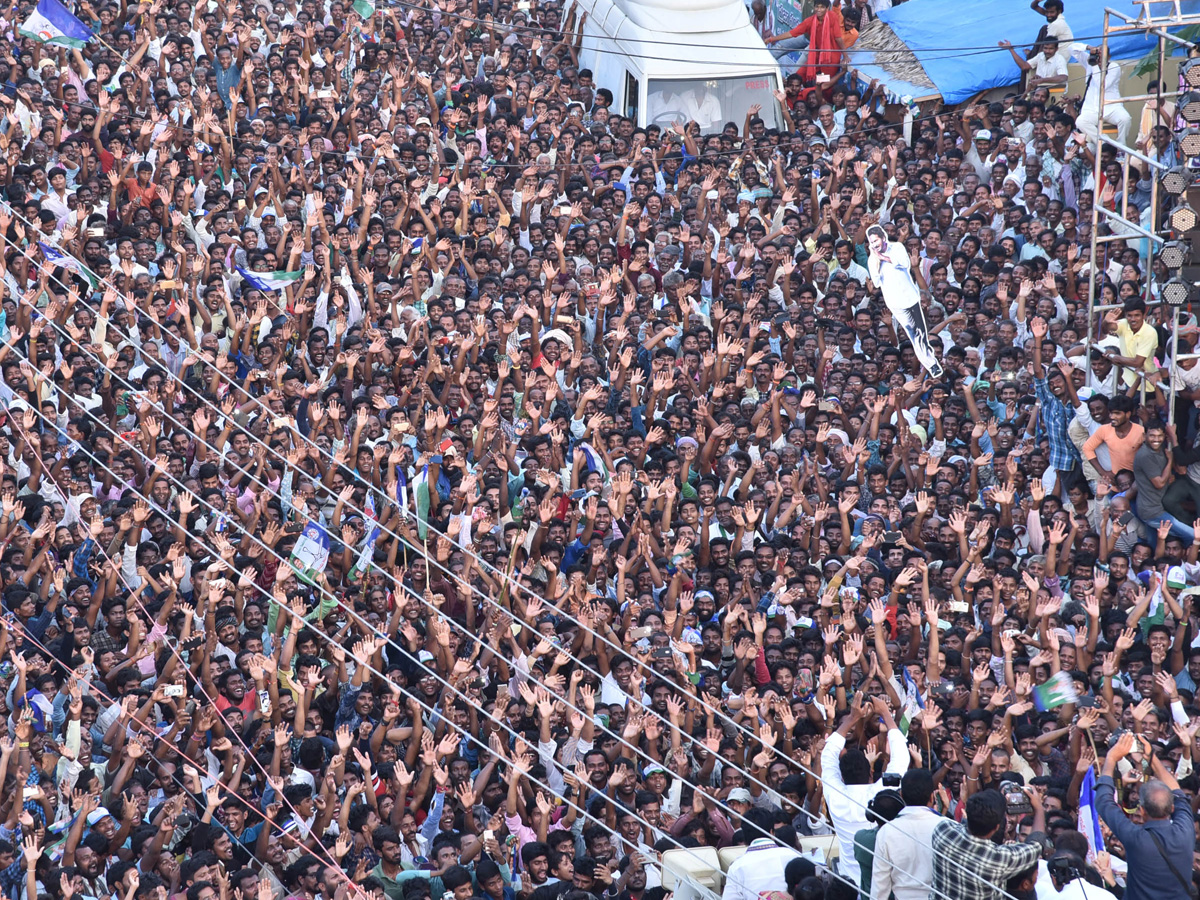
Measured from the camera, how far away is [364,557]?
11.4 metres

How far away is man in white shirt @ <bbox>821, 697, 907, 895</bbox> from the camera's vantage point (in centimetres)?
802

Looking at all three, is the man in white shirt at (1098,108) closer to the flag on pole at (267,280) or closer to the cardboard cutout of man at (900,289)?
the cardboard cutout of man at (900,289)

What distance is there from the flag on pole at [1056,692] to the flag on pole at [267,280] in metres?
5.83

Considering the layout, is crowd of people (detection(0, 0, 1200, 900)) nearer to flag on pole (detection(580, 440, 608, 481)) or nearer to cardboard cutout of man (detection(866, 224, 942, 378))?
flag on pole (detection(580, 440, 608, 481))

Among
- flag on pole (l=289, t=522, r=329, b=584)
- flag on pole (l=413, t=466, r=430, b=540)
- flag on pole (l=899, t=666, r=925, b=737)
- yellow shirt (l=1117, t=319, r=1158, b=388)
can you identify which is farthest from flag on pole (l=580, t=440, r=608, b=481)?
yellow shirt (l=1117, t=319, r=1158, b=388)

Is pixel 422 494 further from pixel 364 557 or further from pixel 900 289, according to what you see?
pixel 900 289

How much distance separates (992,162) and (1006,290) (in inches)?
69.5

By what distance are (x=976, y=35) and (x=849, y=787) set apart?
10.1m

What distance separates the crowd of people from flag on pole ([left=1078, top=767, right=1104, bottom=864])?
40mm

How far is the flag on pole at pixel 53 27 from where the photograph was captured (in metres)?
15.0

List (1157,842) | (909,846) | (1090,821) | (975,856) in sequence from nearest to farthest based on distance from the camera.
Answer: (975,856) < (909,846) < (1157,842) < (1090,821)

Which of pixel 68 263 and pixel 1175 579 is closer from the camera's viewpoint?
pixel 1175 579

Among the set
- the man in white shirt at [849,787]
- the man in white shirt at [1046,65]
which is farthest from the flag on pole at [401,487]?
the man in white shirt at [1046,65]

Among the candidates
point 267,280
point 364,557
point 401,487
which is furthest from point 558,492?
point 267,280
